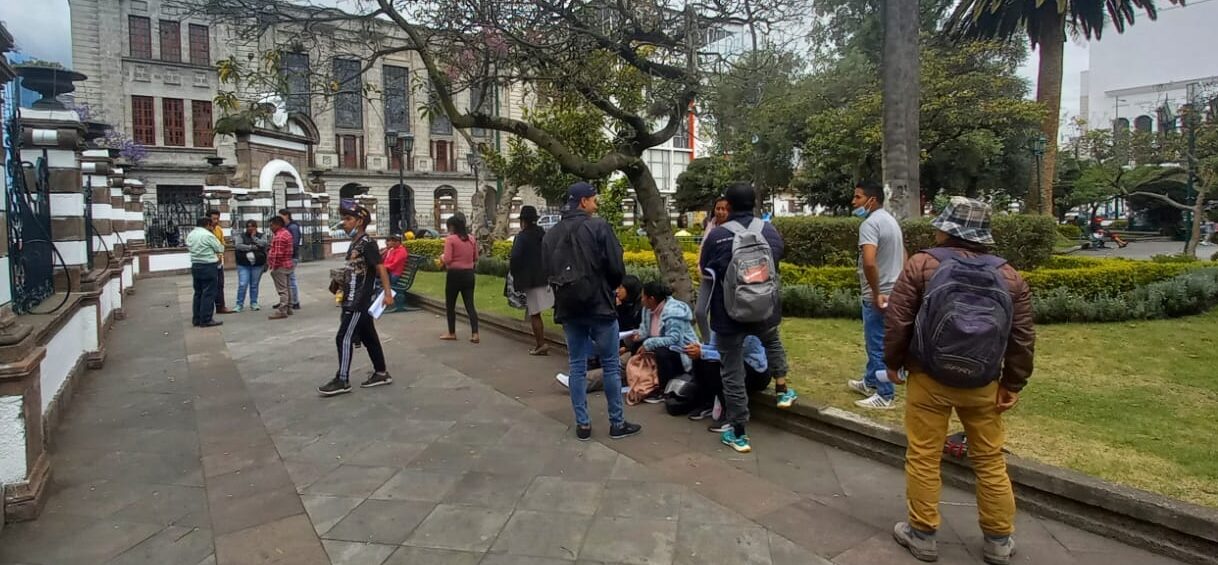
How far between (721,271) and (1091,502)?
89.4 inches

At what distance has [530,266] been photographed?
7.11 meters

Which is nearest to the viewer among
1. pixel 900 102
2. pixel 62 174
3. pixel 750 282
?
pixel 750 282

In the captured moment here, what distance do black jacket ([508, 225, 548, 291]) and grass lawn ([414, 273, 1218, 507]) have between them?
2.61 metres

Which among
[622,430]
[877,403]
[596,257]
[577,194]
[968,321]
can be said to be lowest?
[622,430]

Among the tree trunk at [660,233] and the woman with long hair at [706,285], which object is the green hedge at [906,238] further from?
the woman with long hair at [706,285]

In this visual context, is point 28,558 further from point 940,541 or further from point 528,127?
point 528,127

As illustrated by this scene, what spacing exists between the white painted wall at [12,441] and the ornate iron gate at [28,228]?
155 cm

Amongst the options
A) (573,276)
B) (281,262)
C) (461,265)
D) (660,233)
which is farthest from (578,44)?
(281,262)

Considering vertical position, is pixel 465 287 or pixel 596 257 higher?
pixel 596 257

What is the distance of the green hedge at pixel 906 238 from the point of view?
9350 mm

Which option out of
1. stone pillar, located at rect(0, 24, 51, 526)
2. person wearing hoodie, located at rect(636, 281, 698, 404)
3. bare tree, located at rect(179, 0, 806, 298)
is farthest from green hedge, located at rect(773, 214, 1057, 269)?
stone pillar, located at rect(0, 24, 51, 526)

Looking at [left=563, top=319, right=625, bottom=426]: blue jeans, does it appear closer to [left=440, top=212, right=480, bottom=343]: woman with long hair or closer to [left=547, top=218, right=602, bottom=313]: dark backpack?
[left=547, top=218, right=602, bottom=313]: dark backpack

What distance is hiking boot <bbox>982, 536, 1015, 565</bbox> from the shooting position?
10.1 feet

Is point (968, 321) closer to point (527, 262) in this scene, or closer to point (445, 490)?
point (445, 490)
